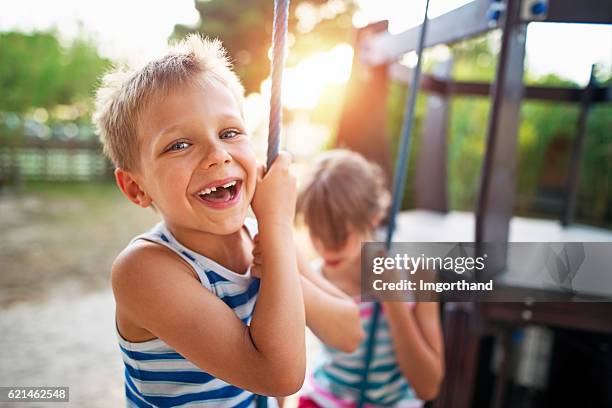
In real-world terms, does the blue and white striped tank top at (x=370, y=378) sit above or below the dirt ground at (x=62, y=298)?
above

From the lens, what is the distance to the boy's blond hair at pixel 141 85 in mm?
711

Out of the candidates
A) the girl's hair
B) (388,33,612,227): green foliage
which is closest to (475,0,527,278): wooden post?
the girl's hair

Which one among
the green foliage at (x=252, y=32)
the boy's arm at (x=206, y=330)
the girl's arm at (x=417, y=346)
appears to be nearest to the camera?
the boy's arm at (x=206, y=330)

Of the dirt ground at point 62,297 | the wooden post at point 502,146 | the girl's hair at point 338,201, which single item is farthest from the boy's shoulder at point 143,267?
the dirt ground at point 62,297

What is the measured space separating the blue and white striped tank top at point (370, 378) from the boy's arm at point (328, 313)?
0.31 meters

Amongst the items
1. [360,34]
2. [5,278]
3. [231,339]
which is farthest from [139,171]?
[5,278]

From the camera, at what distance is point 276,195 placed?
2.35ft

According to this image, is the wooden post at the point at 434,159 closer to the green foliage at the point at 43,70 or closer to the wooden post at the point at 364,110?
the wooden post at the point at 364,110

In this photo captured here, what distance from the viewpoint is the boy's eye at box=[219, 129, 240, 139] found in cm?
71

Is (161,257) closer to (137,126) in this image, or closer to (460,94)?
(137,126)

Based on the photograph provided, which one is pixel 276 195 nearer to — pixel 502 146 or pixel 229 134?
pixel 229 134

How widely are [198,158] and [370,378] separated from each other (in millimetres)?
824

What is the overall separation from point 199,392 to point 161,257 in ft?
0.72

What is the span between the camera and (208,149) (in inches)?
27.0
